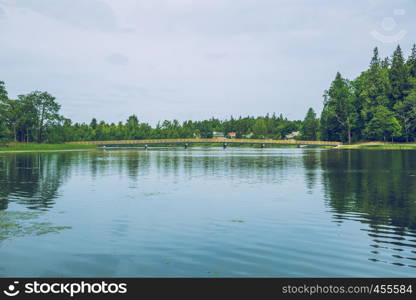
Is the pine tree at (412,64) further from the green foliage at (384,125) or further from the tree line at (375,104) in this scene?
the green foliage at (384,125)

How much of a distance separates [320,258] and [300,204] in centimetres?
1235

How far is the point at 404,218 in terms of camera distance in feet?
70.0

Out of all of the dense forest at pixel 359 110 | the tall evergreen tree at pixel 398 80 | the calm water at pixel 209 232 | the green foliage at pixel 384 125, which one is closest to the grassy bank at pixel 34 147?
the dense forest at pixel 359 110

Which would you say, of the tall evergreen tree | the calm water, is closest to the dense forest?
the tall evergreen tree

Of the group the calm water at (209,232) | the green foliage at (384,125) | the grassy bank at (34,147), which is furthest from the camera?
the green foliage at (384,125)

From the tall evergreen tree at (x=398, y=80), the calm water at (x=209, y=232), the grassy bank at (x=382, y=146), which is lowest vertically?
the calm water at (x=209, y=232)

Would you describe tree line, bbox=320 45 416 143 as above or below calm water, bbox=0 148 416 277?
above

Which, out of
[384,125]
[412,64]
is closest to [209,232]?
[384,125]

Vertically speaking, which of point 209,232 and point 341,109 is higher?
point 341,109

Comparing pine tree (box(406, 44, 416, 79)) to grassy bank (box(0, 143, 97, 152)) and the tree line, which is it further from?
grassy bank (box(0, 143, 97, 152))

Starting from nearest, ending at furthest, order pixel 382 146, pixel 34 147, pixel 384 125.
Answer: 1. pixel 34 147
2. pixel 382 146
3. pixel 384 125

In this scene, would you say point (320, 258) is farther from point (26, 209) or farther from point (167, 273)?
point (26, 209)

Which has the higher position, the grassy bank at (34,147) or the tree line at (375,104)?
the tree line at (375,104)

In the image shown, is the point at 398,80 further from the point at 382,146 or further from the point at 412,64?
the point at 382,146
